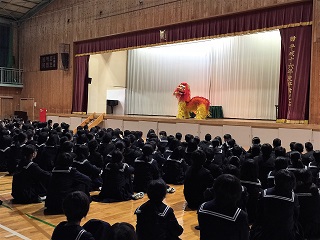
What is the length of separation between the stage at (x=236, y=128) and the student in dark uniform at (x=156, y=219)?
25.4 feet

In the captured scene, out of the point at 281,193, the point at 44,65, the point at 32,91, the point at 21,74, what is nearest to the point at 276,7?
the point at 281,193

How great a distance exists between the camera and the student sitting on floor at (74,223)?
2.23m

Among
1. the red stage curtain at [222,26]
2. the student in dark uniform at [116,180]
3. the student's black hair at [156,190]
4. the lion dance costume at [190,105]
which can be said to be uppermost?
the red stage curtain at [222,26]

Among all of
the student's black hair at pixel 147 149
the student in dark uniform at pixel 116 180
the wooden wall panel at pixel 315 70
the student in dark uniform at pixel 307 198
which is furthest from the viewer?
the wooden wall panel at pixel 315 70

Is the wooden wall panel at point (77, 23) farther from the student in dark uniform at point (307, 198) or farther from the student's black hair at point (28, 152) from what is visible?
the student's black hair at point (28, 152)

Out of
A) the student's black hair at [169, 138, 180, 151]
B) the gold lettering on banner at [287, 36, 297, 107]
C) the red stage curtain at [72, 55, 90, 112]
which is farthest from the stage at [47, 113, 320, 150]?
the student's black hair at [169, 138, 180, 151]

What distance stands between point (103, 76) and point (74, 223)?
1701 centimetres

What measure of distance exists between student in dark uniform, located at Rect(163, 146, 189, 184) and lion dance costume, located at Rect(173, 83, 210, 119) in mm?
6768

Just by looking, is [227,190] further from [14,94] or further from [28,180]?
[14,94]

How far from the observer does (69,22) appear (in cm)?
1795

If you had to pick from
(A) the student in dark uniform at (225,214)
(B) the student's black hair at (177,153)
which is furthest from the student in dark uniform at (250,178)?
(B) the student's black hair at (177,153)

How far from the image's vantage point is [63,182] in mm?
4641

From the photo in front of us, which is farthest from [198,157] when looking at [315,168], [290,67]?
[290,67]

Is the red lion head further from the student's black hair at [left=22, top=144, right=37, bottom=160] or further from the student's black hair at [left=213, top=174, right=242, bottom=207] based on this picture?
the student's black hair at [left=213, top=174, right=242, bottom=207]
